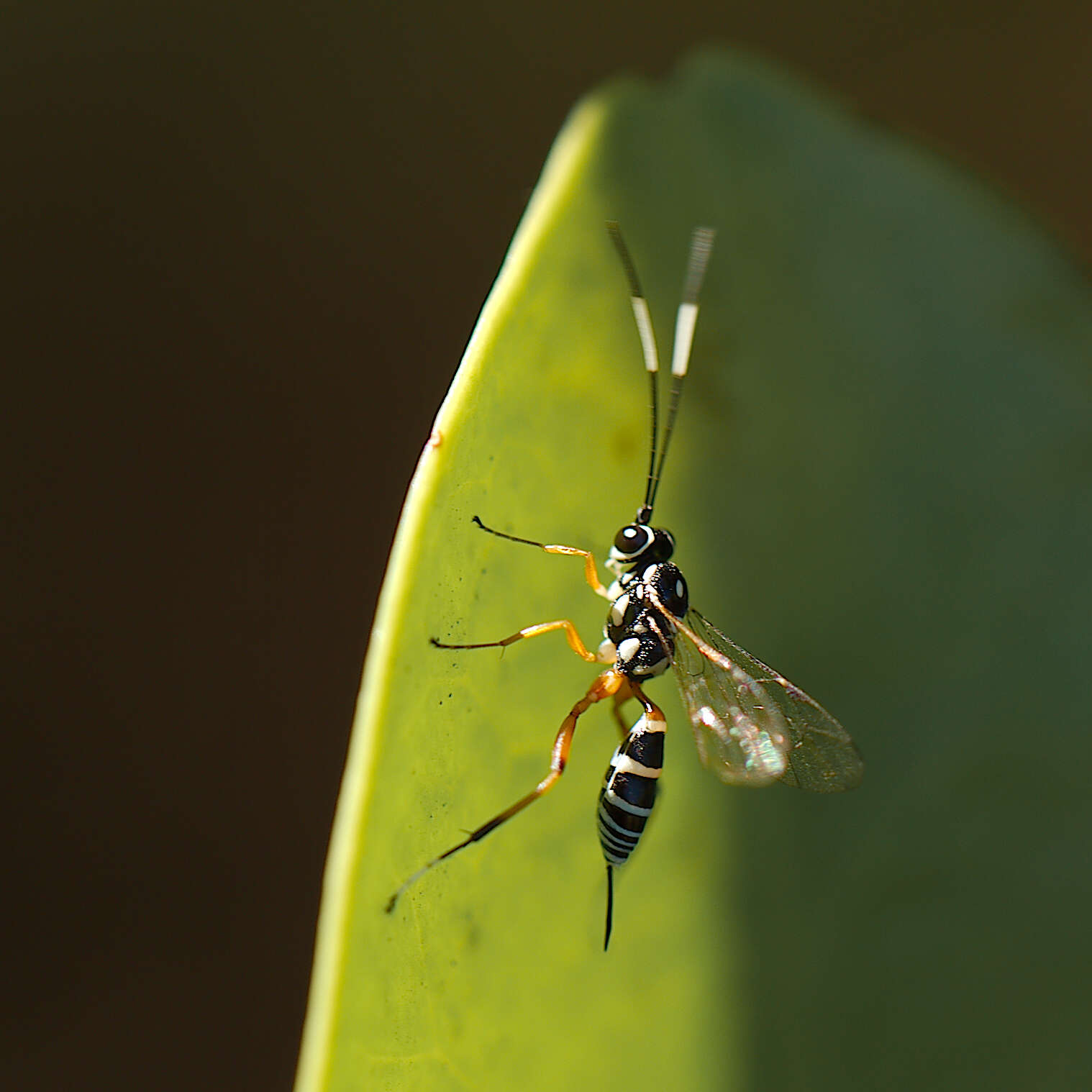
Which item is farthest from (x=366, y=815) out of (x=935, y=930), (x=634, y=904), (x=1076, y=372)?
(x=1076, y=372)

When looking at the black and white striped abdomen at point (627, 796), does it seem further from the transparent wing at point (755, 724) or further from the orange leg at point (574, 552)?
the orange leg at point (574, 552)

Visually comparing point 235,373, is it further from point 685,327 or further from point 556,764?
point 556,764

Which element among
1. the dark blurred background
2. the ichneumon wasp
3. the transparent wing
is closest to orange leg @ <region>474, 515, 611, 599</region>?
the ichneumon wasp

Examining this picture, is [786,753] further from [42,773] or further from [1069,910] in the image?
[42,773]

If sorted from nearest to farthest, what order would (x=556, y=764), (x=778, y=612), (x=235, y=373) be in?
(x=556, y=764)
(x=778, y=612)
(x=235, y=373)

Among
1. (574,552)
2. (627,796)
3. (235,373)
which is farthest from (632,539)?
(235,373)

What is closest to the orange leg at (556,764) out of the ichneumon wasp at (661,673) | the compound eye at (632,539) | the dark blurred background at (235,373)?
the ichneumon wasp at (661,673)

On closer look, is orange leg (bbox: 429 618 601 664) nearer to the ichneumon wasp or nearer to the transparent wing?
the ichneumon wasp
